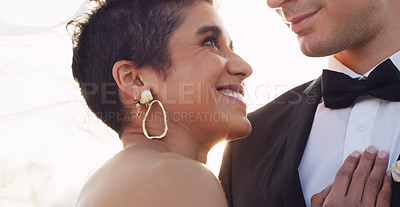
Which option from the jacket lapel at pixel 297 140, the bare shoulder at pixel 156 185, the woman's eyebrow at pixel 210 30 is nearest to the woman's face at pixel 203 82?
the woman's eyebrow at pixel 210 30

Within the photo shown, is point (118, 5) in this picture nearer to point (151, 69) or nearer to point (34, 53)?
point (151, 69)

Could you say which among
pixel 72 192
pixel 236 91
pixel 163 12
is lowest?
pixel 72 192

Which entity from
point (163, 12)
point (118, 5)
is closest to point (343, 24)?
point (163, 12)

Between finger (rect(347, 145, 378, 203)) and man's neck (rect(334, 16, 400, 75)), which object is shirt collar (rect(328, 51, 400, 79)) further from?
finger (rect(347, 145, 378, 203))

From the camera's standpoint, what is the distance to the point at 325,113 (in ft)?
8.70

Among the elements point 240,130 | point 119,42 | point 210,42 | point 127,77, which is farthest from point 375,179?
point 119,42

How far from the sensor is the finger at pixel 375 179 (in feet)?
6.49

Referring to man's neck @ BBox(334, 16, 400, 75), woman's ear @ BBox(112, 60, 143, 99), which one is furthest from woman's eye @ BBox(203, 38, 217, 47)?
man's neck @ BBox(334, 16, 400, 75)

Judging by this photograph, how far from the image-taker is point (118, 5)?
7.95ft

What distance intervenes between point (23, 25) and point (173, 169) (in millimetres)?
1692

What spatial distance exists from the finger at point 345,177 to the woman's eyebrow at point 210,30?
887 millimetres

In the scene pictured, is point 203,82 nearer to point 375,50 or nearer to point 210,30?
point 210,30

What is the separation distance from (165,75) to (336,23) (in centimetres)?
109

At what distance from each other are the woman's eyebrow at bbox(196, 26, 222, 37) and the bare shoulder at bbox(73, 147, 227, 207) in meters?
0.72
